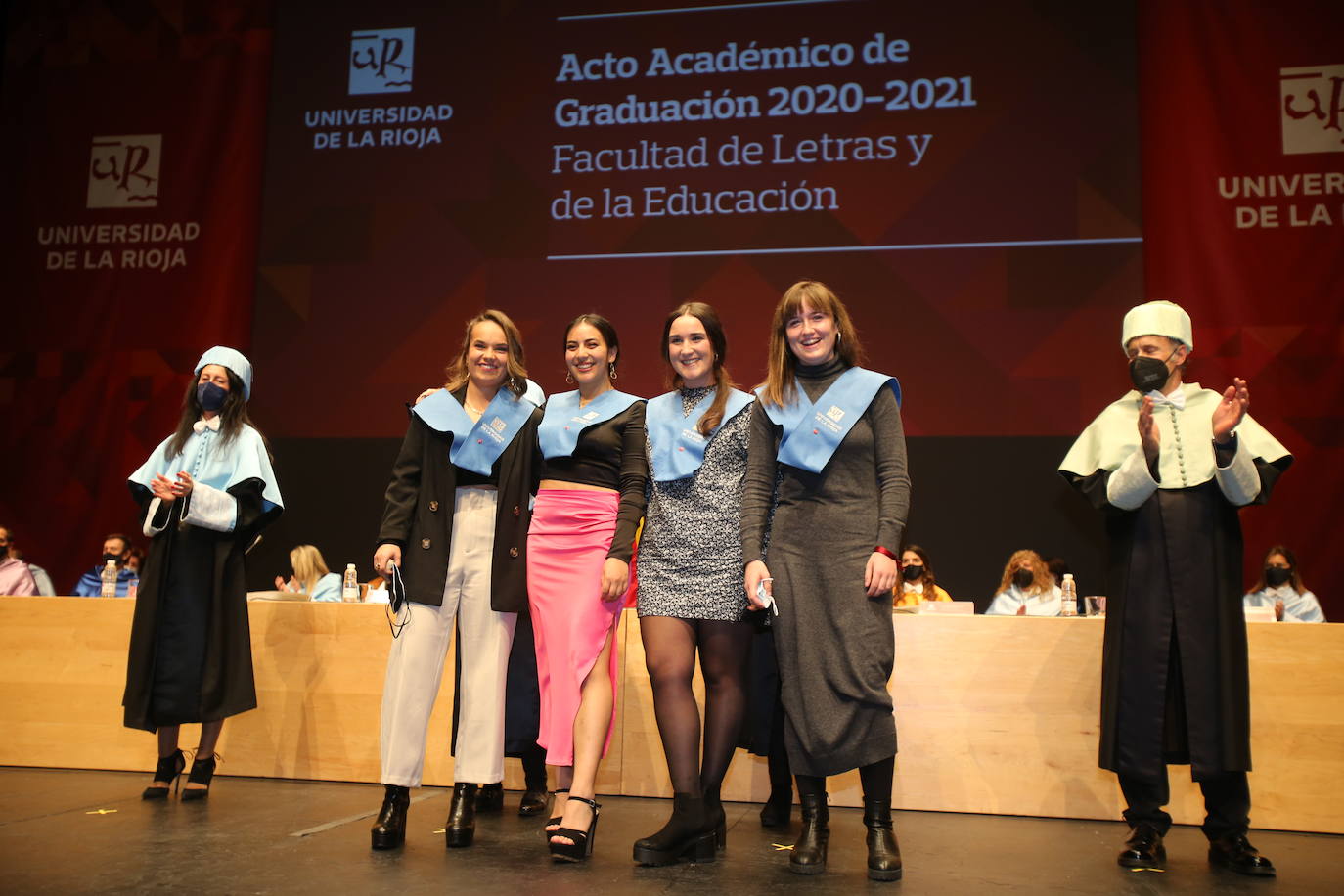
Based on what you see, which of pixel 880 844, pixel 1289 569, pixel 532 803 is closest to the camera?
pixel 880 844

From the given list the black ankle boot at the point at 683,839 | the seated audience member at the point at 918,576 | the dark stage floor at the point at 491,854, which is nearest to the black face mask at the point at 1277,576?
the seated audience member at the point at 918,576

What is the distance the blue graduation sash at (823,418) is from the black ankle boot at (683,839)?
34.1 inches

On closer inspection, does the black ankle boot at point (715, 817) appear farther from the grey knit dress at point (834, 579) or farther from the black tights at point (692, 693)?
the grey knit dress at point (834, 579)

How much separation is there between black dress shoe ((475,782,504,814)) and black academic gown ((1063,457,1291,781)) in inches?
70.1

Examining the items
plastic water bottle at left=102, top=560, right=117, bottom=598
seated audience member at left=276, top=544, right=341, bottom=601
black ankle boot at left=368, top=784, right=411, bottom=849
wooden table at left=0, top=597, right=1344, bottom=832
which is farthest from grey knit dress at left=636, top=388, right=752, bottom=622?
seated audience member at left=276, top=544, right=341, bottom=601

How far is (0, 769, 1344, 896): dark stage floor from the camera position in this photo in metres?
2.31

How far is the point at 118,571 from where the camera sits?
6.39 meters

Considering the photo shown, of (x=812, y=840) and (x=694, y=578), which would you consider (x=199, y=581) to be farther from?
(x=812, y=840)

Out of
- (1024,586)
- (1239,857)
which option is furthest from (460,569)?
(1024,586)

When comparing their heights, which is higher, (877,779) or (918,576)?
(918,576)

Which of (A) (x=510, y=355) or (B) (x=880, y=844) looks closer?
(B) (x=880, y=844)

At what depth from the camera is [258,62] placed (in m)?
6.85

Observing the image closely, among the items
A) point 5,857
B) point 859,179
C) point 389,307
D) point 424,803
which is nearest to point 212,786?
point 424,803

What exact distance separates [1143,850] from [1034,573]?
287 cm
